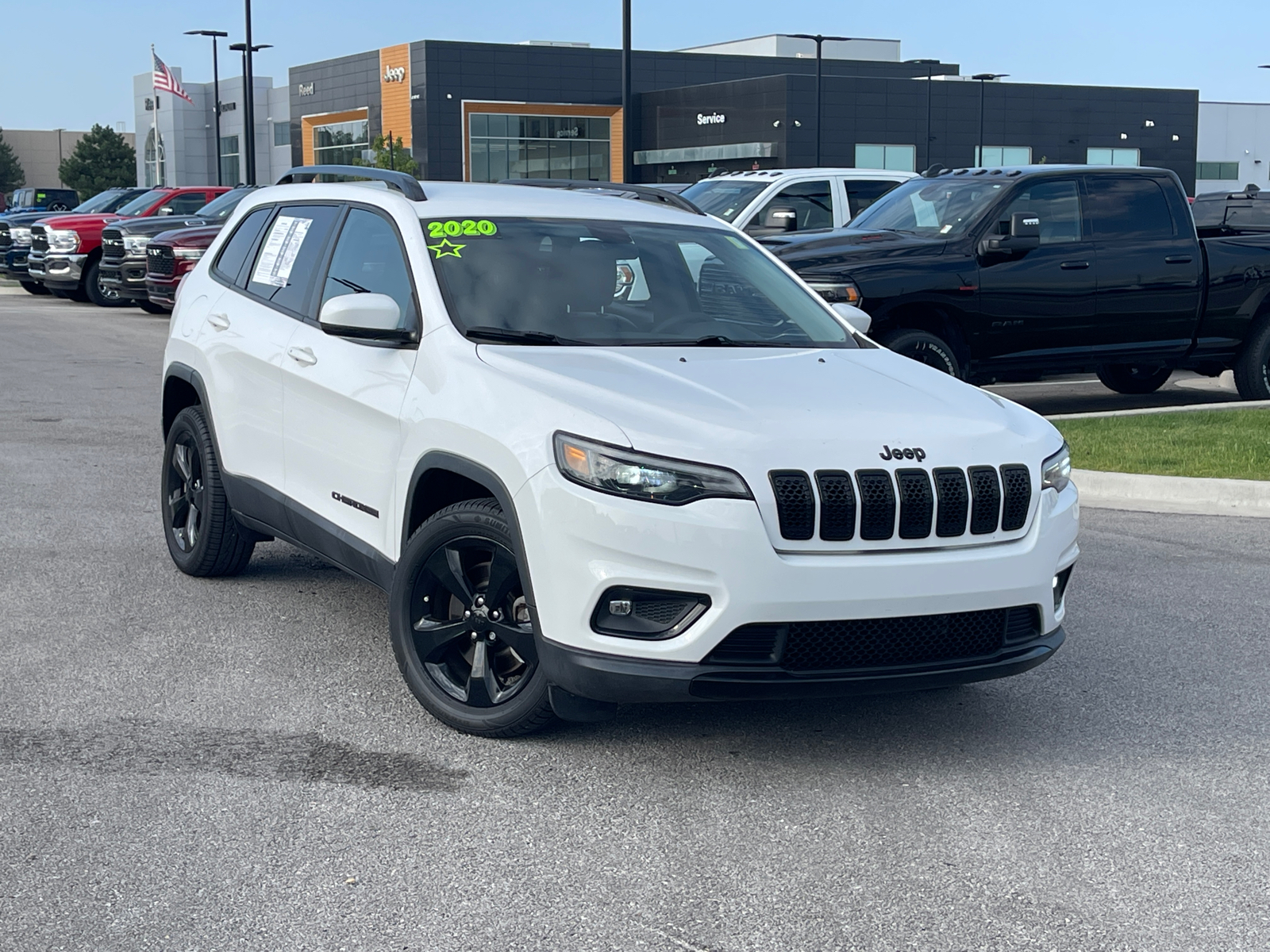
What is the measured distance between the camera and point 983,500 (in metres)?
4.43

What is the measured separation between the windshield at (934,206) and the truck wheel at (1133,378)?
2.77 m

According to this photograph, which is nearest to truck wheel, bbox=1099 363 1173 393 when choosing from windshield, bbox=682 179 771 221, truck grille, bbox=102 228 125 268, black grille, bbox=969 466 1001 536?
windshield, bbox=682 179 771 221

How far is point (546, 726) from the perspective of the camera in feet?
15.6

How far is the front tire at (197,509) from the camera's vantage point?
21.7 feet

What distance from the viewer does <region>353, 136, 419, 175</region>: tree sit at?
65.9 metres

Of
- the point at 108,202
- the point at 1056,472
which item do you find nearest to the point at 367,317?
the point at 1056,472

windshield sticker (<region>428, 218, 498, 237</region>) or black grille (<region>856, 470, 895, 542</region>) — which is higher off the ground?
windshield sticker (<region>428, 218, 498, 237</region>)

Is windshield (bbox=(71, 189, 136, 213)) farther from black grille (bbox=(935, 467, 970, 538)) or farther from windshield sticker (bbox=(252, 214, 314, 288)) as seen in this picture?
black grille (bbox=(935, 467, 970, 538))

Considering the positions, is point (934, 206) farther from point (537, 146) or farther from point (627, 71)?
point (537, 146)

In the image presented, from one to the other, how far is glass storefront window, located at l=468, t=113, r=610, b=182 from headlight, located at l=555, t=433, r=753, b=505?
72.1m

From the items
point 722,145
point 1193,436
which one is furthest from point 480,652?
point 722,145

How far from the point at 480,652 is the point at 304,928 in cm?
140

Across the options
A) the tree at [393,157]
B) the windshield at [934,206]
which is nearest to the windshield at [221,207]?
the windshield at [934,206]

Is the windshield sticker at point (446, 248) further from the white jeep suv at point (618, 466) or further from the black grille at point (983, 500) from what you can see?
the black grille at point (983, 500)
